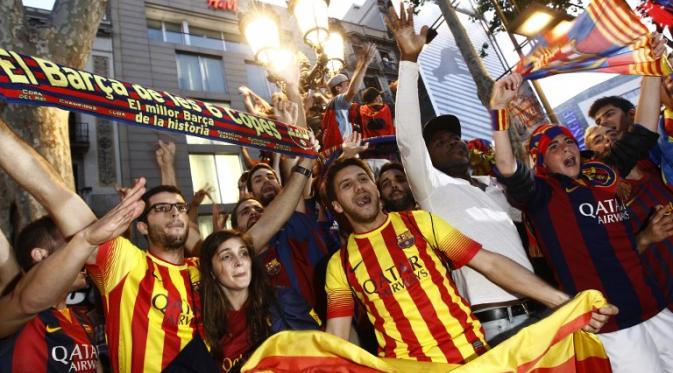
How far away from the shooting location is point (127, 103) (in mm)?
2555

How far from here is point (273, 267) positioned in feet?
11.2

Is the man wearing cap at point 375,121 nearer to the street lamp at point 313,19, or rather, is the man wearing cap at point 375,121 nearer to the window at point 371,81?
the street lamp at point 313,19

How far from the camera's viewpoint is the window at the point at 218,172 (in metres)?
16.3

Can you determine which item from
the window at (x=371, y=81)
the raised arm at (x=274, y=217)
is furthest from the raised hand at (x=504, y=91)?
the window at (x=371, y=81)

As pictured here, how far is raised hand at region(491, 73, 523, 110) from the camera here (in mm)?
2723

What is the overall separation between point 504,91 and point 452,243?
1223mm

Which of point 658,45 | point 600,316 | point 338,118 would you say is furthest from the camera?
point 338,118

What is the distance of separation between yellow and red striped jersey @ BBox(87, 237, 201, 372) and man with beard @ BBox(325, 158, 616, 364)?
988 mm

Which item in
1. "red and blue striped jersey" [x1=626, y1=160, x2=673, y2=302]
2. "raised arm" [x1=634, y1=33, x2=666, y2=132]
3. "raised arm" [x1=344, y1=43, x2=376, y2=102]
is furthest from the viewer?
"raised arm" [x1=344, y1=43, x2=376, y2=102]

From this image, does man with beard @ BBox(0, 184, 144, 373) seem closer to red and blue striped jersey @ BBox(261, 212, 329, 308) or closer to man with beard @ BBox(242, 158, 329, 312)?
man with beard @ BBox(242, 158, 329, 312)

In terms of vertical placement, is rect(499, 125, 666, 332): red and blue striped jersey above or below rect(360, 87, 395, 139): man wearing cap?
below

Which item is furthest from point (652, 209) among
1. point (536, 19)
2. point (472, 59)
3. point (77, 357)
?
point (472, 59)

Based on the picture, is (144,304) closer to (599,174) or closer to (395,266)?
(395,266)

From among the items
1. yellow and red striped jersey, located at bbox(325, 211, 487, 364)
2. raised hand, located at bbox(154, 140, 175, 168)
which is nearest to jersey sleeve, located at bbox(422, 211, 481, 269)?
yellow and red striped jersey, located at bbox(325, 211, 487, 364)
